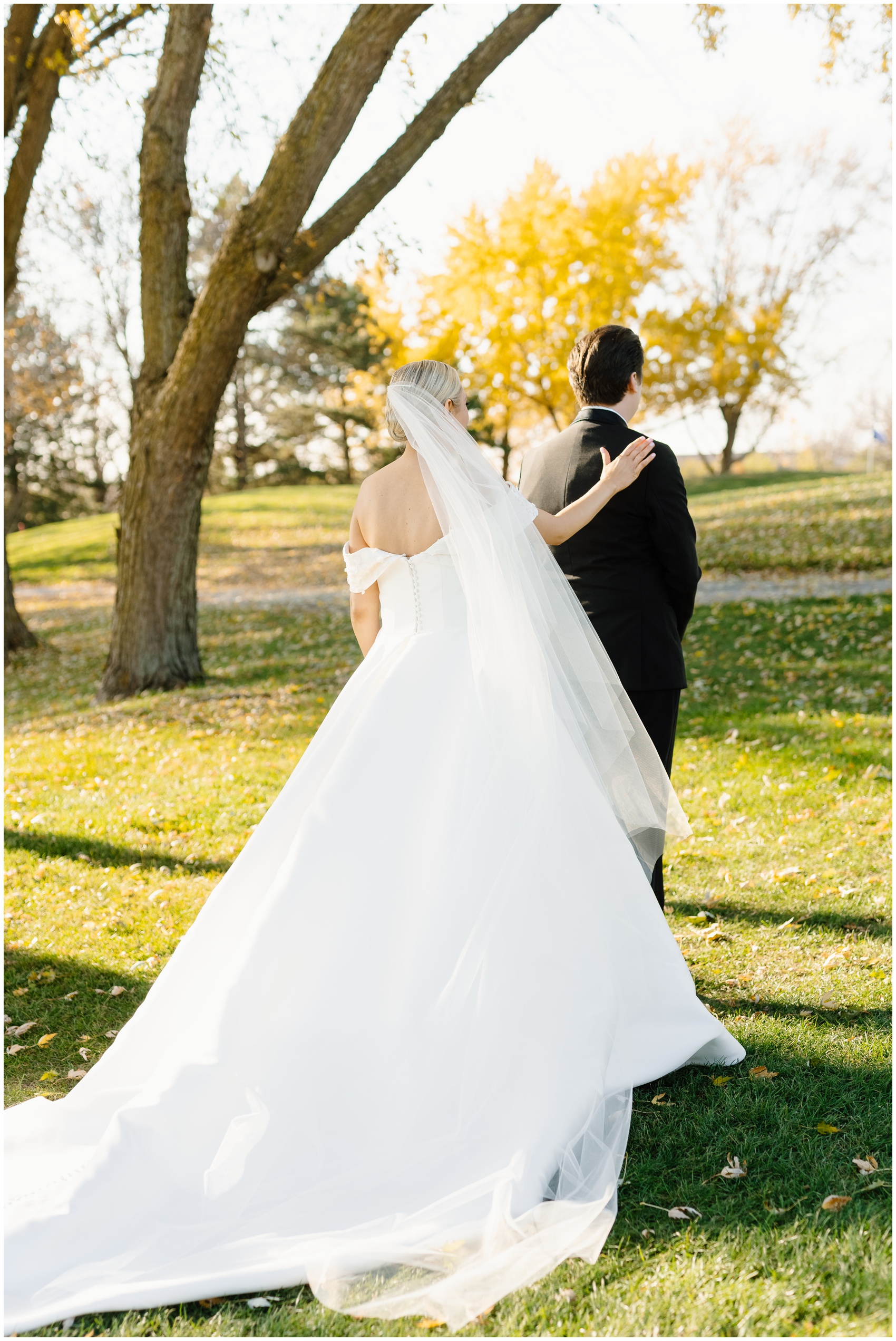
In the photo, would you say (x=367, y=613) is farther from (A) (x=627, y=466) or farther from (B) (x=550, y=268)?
(B) (x=550, y=268)

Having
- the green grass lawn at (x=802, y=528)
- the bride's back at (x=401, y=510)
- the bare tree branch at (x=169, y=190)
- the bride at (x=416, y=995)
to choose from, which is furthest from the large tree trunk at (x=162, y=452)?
the green grass lawn at (x=802, y=528)

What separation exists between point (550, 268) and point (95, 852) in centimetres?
1687

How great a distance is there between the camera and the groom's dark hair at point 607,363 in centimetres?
425

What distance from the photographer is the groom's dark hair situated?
4.25 metres

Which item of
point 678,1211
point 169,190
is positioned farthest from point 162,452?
point 678,1211

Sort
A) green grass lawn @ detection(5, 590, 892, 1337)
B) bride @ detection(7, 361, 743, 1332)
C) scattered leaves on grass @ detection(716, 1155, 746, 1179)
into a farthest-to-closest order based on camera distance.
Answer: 1. scattered leaves on grass @ detection(716, 1155, 746, 1179)
2. bride @ detection(7, 361, 743, 1332)
3. green grass lawn @ detection(5, 590, 892, 1337)

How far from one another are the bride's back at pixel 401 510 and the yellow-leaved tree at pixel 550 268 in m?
17.6

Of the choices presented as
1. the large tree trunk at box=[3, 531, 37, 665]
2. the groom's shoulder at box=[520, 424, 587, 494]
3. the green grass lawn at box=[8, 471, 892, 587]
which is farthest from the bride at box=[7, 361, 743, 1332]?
the green grass lawn at box=[8, 471, 892, 587]

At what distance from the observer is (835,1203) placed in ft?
9.64

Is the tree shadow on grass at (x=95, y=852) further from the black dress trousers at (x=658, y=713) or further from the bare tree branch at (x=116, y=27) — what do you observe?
the bare tree branch at (x=116, y=27)

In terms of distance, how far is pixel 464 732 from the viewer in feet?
11.7

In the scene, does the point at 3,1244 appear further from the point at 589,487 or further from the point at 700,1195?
the point at 589,487

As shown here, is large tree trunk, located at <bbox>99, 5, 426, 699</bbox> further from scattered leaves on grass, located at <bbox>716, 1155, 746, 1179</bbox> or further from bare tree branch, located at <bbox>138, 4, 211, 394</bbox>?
scattered leaves on grass, located at <bbox>716, 1155, 746, 1179</bbox>

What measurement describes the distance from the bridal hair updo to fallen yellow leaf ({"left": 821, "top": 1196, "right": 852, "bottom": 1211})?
9.49 ft
